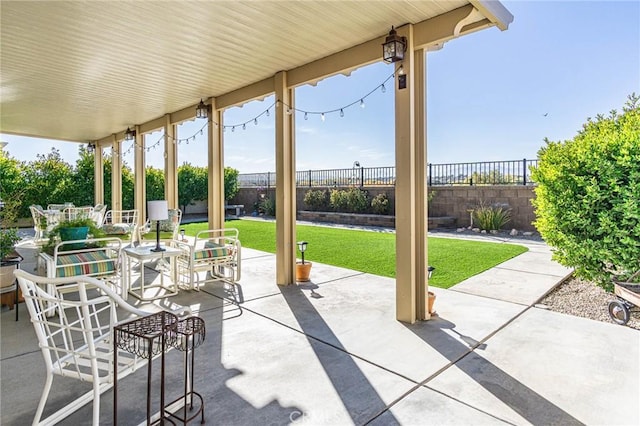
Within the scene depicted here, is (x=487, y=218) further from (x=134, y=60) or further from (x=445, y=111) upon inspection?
(x=134, y=60)

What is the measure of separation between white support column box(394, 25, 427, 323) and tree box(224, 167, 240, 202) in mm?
13625

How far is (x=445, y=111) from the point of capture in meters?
13.0

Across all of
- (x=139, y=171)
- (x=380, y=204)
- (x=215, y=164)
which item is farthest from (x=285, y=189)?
(x=380, y=204)

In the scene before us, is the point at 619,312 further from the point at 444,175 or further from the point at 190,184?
the point at 190,184

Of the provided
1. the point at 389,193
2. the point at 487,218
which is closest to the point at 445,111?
the point at 389,193

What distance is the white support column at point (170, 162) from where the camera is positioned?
25.7 ft

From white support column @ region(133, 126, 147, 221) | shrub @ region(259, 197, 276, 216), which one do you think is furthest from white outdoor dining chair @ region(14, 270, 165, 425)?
shrub @ region(259, 197, 276, 216)

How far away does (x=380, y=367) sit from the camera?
9.00 feet

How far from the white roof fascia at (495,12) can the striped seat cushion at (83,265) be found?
4460mm

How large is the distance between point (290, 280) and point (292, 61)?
117 inches

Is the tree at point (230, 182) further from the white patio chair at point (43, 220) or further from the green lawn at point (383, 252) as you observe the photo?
the white patio chair at point (43, 220)

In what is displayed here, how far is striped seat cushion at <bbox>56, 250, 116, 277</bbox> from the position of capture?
12.5ft

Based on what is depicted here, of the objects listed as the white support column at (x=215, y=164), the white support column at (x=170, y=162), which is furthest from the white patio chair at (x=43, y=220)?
the white support column at (x=215, y=164)

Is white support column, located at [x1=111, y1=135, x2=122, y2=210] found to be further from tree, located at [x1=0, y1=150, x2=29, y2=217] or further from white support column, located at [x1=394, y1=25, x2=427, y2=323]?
white support column, located at [x1=394, y1=25, x2=427, y2=323]
